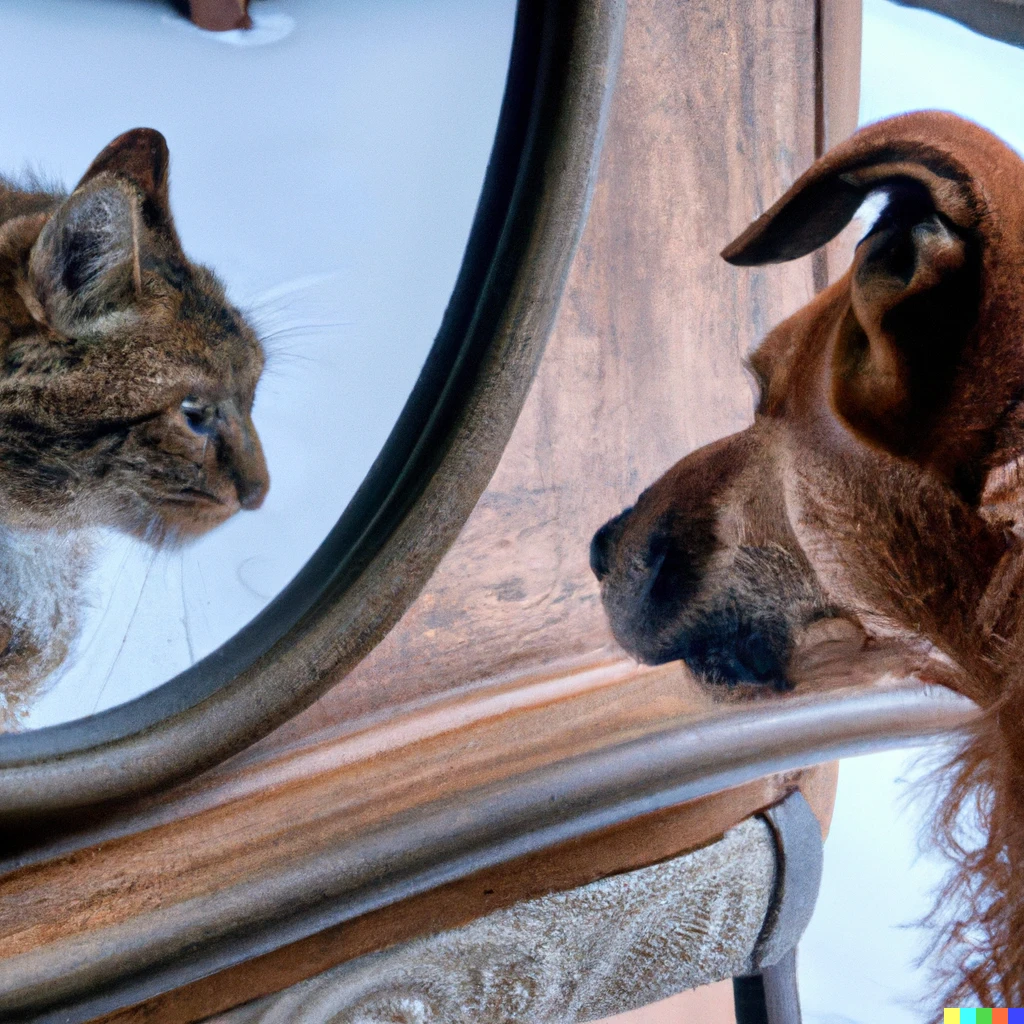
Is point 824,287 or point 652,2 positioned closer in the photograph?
point 824,287

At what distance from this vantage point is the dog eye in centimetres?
69

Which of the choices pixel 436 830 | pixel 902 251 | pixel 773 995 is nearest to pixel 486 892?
pixel 436 830

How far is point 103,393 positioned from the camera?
63 centimetres

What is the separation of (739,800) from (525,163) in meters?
0.54

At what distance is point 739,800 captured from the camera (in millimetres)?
667

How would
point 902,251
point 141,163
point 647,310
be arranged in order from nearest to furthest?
point 902,251, point 141,163, point 647,310

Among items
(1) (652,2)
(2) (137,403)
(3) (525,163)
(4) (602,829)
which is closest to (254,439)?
(2) (137,403)

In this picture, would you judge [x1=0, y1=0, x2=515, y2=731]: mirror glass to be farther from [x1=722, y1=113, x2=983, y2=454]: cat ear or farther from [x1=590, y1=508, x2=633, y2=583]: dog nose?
[x1=722, y1=113, x2=983, y2=454]: cat ear

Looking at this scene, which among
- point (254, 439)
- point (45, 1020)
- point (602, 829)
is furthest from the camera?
point (254, 439)

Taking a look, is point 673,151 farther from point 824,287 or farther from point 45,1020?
point 45,1020

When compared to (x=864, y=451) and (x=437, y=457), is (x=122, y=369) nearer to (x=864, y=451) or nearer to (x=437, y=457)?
(x=437, y=457)

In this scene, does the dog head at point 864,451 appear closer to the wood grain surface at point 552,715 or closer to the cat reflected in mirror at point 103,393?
the wood grain surface at point 552,715

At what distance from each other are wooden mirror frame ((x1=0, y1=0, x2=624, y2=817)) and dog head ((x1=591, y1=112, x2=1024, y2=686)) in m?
0.16

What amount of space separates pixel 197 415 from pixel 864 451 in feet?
1.68
